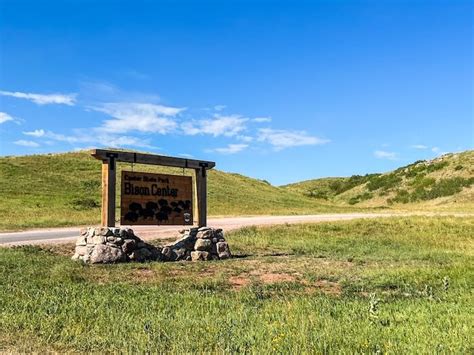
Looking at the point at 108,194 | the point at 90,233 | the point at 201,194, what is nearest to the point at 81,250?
the point at 90,233

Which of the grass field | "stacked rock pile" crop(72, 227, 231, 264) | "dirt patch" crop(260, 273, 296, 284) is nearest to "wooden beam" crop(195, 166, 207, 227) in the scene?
"stacked rock pile" crop(72, 227, 231, 264)

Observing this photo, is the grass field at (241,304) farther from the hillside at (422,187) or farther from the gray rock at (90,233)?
the hillside at (422,187)

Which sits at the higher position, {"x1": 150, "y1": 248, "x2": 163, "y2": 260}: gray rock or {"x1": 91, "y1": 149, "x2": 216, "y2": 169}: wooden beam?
{"x1": 91, "y1": 149, "x2": 216, "y2": 169}: wooden beam

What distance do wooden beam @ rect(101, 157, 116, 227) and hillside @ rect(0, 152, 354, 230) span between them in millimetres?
12052

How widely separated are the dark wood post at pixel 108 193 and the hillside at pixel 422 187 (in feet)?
121

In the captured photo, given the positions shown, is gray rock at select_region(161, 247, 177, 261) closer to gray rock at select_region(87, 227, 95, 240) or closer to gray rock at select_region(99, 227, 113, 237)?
gray rock at select_region(99, 227, 113, 237)

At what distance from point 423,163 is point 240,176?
25096mm

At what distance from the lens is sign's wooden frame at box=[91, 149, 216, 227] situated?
15.0m

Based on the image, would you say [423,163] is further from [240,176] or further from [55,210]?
[55,210]

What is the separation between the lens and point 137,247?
48.0ft

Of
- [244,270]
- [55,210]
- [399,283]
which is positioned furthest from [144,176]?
[55,210]

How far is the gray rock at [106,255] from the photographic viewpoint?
13.7 meters

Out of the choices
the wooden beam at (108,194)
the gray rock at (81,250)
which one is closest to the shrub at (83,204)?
the wooden beam at (108,194)

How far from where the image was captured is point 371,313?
270 inches
